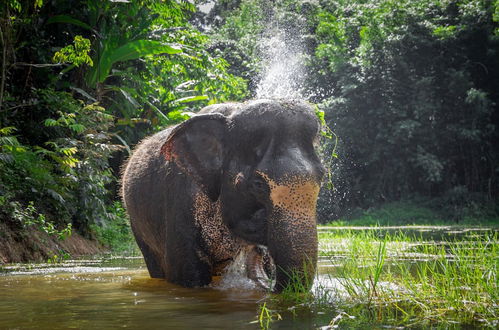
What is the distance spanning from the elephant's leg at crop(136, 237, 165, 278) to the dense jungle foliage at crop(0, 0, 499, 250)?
69.7 inches

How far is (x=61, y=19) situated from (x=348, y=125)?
784 inches

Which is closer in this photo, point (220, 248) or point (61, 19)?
point (220, 248)

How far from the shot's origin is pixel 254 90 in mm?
30875

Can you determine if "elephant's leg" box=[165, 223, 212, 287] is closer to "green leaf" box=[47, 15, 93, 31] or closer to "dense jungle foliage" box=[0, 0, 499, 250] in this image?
"dense jungle foliage" box=[0, 0, 499, 250]

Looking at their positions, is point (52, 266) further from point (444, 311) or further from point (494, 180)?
point (494, 180)

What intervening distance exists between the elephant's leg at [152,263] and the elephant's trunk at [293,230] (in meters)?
2.43

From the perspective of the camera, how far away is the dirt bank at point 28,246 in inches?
300

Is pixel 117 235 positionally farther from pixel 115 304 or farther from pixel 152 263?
pixel 115 304

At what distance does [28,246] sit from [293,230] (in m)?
5.25

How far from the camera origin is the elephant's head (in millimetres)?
3896

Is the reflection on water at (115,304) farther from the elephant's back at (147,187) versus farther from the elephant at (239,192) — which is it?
the elephant's back at (147,187)

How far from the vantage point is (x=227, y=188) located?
15.0 ft

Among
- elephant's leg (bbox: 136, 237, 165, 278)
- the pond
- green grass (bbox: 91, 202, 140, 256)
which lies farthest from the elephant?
green grass (bbox: 91, 202, 140, 256)

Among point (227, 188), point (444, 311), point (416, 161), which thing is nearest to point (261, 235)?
point (227, 188)
